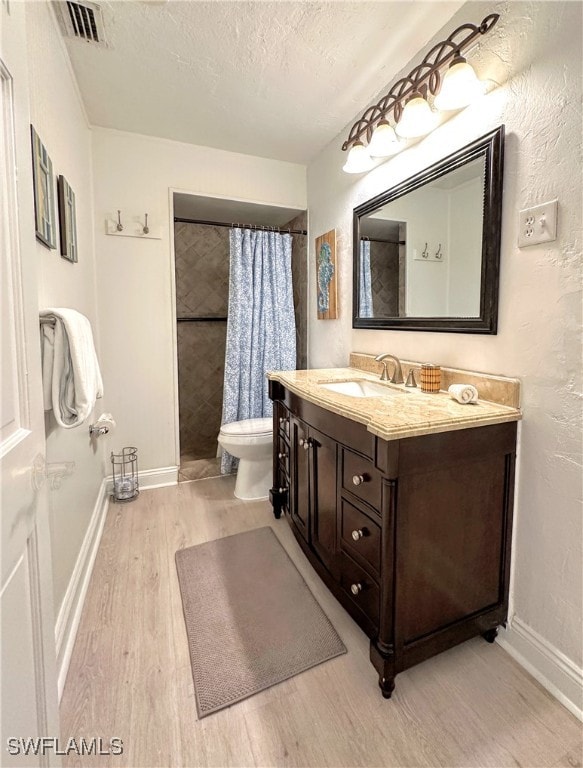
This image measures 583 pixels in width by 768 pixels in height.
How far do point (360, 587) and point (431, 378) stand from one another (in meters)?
0.84

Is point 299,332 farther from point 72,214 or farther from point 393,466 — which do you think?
point 393,466

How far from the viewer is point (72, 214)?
67.8 inches

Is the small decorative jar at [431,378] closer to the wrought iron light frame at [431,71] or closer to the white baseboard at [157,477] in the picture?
the wrought iron light frame at [431,71]

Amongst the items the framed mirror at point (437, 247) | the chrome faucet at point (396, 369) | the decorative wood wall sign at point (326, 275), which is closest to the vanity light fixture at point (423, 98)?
the framed mirror at point (437, 247)

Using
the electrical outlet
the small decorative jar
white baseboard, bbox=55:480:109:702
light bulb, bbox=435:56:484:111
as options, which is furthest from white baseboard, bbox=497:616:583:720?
light bulb, bbox=435:56:484:111

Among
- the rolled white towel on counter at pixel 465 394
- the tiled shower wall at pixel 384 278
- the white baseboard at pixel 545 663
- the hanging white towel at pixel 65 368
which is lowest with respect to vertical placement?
the white baseboard at pixel 545 663

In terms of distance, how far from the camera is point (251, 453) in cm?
241

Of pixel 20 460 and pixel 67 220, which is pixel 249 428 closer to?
pixel 67 220

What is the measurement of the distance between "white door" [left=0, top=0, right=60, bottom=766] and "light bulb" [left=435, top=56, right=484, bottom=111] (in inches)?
49.4

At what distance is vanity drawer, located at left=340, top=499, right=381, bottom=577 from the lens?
1.17 m

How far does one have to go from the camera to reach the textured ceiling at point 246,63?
1.45 metres

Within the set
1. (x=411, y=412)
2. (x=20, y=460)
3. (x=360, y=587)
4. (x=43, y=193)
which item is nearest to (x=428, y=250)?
(x=411, y=412)

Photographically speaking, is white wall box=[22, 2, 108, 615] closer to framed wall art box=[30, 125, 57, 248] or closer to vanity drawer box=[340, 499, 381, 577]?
framed wall art box=[30, 125, 57, 248]

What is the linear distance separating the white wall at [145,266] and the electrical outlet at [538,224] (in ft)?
6.49
